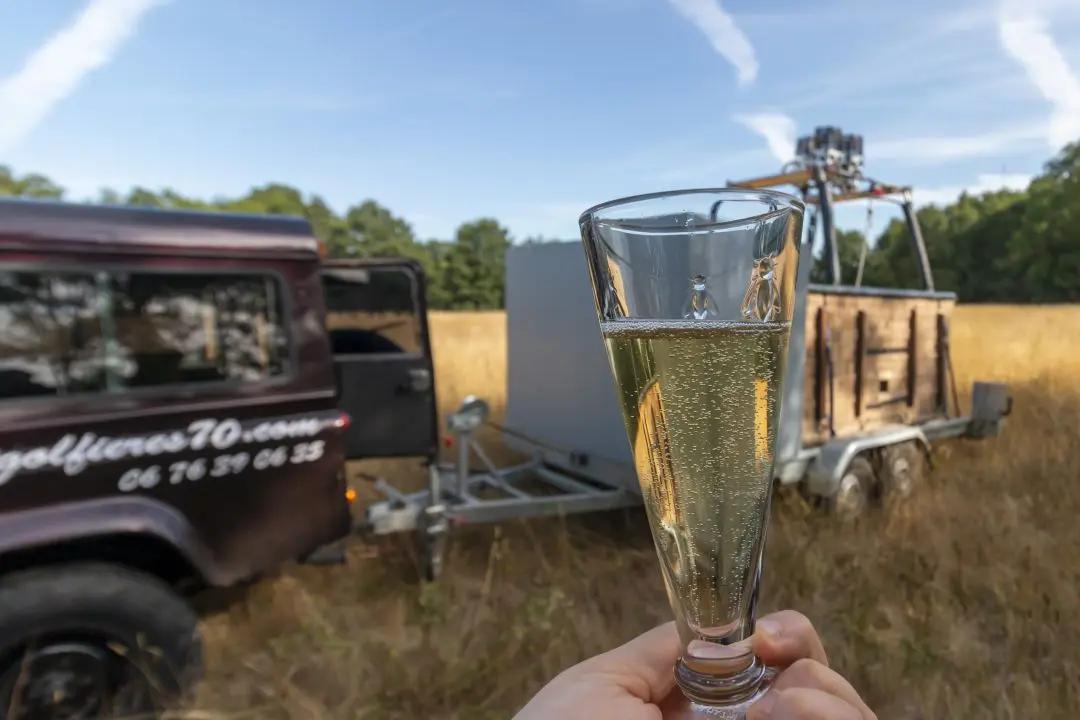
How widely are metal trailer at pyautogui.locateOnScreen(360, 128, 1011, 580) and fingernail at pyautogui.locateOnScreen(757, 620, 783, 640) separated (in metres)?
3.09

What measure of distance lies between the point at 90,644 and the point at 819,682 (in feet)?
9.56

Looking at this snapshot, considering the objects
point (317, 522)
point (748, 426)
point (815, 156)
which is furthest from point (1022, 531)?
point (748, 426)

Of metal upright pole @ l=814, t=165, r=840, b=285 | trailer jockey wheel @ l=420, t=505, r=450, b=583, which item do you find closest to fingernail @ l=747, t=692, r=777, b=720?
trailer jockey wheel @ l=420, t=505, r=450, b=583

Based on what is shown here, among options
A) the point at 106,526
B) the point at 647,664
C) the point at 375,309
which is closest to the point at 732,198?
the point at 647,664

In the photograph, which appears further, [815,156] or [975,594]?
[815,156]

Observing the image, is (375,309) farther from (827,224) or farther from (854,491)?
(827,224)

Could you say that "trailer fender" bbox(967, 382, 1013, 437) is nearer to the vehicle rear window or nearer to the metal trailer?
the metal trailer

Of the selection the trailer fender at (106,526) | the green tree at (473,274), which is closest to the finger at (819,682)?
the trailer fender at (106,526)

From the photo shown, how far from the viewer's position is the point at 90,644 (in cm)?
271

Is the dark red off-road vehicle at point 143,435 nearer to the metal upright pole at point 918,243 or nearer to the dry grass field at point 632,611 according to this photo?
the dry grass field at point 632,611

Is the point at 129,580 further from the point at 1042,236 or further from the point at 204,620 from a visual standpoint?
the point at 1042,236

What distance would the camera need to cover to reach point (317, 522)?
A: 3.47 metres

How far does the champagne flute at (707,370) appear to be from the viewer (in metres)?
0.76

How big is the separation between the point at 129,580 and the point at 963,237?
50488 mm
